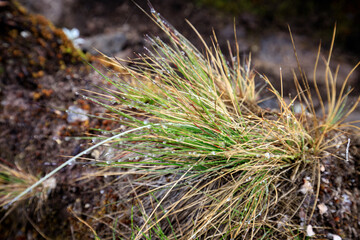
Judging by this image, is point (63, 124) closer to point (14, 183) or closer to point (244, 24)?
point (14, 183)

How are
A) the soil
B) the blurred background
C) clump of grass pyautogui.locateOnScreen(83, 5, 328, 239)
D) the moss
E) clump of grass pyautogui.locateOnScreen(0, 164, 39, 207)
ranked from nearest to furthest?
clump of grass pyautogui.locateOnScreen(83, 5, 328, 239), the soil, clump of grass pyautogui.locateOnScreen(0, 164, 39, 207), the moss, the blurred background

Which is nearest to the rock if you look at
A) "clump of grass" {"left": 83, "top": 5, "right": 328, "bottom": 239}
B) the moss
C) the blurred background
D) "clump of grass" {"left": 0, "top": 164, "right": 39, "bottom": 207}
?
the blurred background

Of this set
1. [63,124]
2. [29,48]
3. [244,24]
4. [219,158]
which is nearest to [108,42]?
[29,48]

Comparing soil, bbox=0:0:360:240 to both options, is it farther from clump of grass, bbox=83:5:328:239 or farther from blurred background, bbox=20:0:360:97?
clump of grass, bbox=83:5:328:239

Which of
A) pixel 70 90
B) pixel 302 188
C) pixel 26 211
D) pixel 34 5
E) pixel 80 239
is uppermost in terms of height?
pixel 34 5

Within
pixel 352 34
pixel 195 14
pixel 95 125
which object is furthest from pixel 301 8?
pixel 95 125

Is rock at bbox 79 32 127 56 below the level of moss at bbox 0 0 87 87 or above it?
below

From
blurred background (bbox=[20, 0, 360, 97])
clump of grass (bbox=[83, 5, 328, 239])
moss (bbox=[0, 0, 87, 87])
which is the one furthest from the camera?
blurred background (bbox=[20, 0, 360, 97])

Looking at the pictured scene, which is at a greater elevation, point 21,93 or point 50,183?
point 21,93

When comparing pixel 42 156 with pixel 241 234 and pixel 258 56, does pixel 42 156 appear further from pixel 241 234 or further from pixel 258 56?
pixel 258 56
